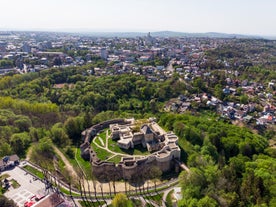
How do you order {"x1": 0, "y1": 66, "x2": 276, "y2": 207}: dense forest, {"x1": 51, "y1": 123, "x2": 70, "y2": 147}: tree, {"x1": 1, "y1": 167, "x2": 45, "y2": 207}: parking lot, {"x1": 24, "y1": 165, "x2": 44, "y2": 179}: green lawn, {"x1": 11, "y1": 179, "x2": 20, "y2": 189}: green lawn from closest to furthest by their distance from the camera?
{"x1": 0, "y1": 66, "x2": 276, "y2": 207}: dense forest → {"x1": 1, "y1": 167, "x2": 45, "y2": 207}: parking lot → {"x1": 11, "y1": 179, "x2": 20, "y2": 189}: green lawn → {"x1": 24, "y1": 165, "x2": 44, "y2": 179}: green lawn → {"x1": 51, "y1": 123, "x2": 70, "y2": 147}: tree

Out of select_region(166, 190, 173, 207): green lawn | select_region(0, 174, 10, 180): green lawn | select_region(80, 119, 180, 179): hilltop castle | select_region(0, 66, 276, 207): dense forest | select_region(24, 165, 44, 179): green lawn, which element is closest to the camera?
select_region(0, 66, 276, 207): dense forest

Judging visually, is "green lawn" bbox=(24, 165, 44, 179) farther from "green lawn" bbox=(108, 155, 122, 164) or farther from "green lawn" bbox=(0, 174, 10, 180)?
"green lawn" bbox=(108, 155, 122, 164)

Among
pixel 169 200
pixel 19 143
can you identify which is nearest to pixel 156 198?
pixel 169 200

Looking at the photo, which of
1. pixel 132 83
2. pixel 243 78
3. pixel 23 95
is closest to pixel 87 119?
pixel 23 95

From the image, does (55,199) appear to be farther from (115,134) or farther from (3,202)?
(115,134)

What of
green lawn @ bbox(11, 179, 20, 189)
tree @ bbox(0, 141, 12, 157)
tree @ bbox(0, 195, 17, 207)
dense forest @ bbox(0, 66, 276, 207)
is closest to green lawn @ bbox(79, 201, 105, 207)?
tree @ bbox(0, 195, 17, 207)

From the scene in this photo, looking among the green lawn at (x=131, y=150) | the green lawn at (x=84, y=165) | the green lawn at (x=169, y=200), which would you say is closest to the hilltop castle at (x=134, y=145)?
the green lawn at (x=131, y=150)

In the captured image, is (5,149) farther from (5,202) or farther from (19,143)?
(5,202)
